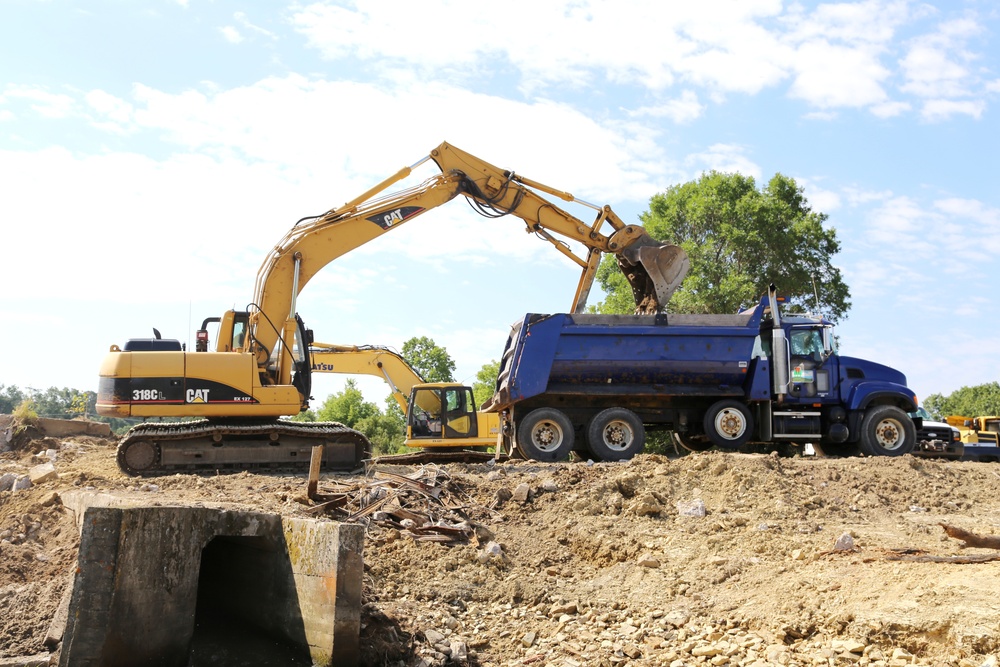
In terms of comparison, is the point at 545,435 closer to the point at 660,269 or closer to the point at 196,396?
the point at 660,269

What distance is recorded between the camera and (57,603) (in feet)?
27.4

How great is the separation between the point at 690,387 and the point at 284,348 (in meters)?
6.58

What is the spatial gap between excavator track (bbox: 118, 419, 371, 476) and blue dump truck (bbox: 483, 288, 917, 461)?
2906mm

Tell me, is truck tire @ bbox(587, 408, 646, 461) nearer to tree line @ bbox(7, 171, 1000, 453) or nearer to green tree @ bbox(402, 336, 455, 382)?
tree line @ bbox(7, 171, 1000, 453)

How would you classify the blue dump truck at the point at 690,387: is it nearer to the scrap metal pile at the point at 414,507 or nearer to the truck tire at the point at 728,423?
the truck tire at the point at 728,423

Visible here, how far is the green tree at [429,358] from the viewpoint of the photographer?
47.9 metres

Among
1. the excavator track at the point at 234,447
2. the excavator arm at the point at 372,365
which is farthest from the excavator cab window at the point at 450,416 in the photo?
the excavator track at the point at 234,447

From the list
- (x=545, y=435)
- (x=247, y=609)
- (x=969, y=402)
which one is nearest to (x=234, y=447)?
(x=545, y=435)

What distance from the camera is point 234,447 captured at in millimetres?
13203

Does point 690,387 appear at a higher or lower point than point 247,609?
higher


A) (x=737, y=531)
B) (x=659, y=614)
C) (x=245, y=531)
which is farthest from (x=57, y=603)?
(x=737, y=531)

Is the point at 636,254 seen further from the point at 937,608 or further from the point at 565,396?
Result: the point at 937,608

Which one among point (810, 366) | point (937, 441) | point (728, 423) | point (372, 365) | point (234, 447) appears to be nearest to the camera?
point (234, 447)

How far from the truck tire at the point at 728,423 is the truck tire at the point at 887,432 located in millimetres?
1970
